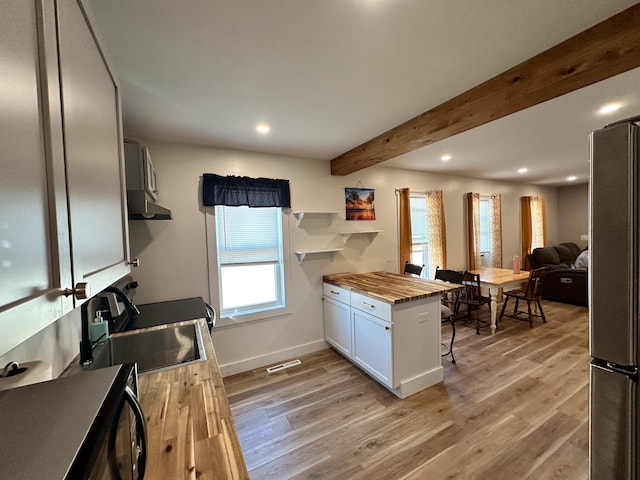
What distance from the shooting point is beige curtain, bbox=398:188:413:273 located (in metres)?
3.83

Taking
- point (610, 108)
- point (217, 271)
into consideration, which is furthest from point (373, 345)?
point (610, 108)

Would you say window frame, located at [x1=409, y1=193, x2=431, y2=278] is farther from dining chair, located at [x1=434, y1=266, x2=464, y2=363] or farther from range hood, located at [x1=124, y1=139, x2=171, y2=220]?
range hood, located at [x1=124, y1=139, x2=171, y2=220]

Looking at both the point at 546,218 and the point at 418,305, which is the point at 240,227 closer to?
the point at 418,305

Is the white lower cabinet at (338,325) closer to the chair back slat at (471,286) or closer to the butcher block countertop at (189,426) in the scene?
the butcher block countertop at (189,426)

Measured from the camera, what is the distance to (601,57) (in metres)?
1.20

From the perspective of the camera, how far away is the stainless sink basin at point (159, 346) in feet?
4.91

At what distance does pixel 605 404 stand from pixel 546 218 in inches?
289

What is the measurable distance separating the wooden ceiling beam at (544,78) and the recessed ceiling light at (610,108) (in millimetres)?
1156

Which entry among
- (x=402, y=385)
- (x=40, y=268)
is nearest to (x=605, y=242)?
(x=40, y=268)

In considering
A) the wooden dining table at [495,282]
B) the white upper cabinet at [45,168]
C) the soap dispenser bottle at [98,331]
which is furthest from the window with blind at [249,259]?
the wooden dining table at [495,282]

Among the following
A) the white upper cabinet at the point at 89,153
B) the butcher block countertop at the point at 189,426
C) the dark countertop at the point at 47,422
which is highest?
the white upper cabinet at the point at 89,153

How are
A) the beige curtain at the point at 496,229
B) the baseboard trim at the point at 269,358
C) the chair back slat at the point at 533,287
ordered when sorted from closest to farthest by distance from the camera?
the baseboard trim at the point at 269,358 < the chair back slat at the point at 533,287 < the beige curtain at the point at 496,229

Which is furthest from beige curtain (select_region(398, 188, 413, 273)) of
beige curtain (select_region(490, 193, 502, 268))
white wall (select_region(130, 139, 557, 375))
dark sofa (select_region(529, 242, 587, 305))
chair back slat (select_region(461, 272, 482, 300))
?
dark sofa (select_region(529, 242, 587, 305))

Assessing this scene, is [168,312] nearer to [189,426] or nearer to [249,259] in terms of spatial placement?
[249,259]
